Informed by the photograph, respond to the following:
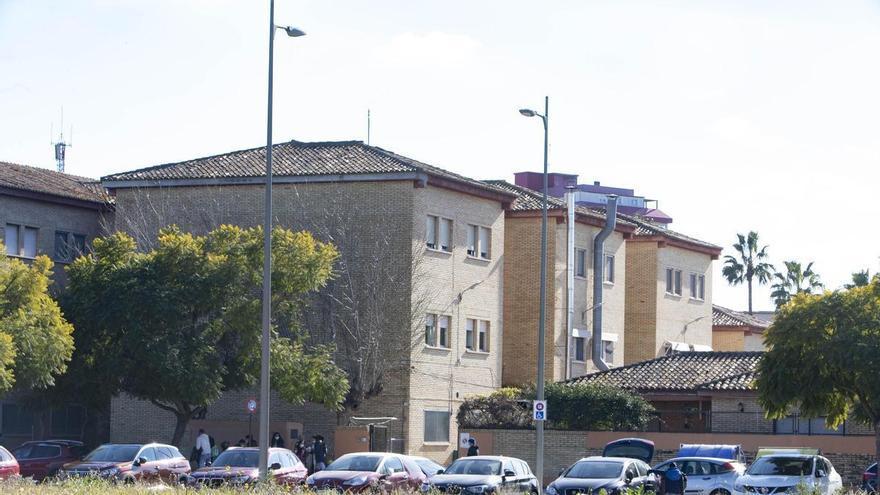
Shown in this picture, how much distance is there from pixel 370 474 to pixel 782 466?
936 cm

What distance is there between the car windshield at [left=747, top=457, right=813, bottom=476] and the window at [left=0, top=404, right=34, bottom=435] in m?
30.1

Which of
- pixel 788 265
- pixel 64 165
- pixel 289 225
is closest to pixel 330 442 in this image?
pixel 289 225

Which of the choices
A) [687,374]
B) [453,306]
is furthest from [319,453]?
[687,374]

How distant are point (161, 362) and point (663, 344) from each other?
31.2 m

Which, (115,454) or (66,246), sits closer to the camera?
(115,454)

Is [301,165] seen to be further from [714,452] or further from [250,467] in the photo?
[250,467]

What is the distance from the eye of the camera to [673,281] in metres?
70.6

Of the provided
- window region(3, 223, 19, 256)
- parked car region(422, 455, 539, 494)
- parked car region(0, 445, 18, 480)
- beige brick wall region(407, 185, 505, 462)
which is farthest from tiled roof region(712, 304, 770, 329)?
parked car region(0, 445, 18, 480)

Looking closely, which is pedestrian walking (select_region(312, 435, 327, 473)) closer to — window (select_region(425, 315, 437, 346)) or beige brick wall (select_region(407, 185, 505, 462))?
beige brick wall (select_region(407, 185, 505, 462))

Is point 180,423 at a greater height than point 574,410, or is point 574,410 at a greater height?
point 574,410

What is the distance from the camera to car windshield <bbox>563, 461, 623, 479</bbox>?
1308 inches

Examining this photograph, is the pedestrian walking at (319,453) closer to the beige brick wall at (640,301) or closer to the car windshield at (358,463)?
the car windshield at (358,463)

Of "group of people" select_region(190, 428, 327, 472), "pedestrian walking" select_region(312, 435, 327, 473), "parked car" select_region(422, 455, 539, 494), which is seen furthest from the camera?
"pedestrian walking" select_region(312, 435, 327, 473)

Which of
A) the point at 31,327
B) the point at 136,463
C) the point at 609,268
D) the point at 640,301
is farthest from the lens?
the point at 640,301
